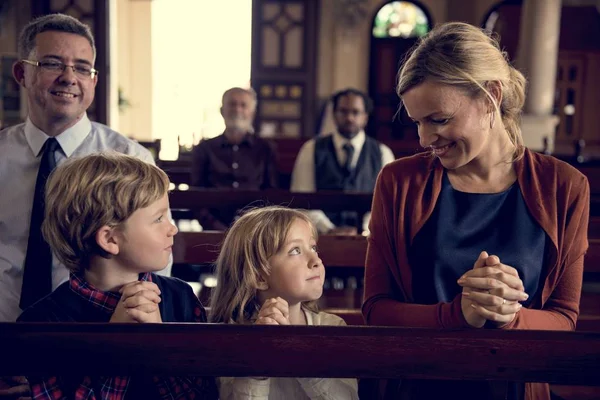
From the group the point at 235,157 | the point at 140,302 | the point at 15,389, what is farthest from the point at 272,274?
the point at 235,157

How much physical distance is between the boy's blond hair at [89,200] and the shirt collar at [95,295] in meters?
0.04

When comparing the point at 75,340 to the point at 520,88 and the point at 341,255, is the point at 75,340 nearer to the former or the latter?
the point at 520,88

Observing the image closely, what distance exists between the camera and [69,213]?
1.50m

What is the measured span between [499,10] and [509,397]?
12.3 metres

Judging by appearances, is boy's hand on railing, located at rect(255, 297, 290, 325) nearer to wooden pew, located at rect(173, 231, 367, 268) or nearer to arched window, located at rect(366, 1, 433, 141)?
wooden pew, located at rect(173, 231, 367, 268)

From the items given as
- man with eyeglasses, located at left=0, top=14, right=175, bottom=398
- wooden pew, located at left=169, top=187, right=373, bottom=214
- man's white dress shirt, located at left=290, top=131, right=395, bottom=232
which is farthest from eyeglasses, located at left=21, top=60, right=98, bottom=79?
man's white dress shirt, located at left=290, top=131, right=395, bottom=232

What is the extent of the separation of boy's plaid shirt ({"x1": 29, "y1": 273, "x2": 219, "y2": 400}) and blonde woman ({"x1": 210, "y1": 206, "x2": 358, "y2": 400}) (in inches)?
6.6

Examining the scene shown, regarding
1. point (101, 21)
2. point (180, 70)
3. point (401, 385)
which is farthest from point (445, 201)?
point (180, 70)

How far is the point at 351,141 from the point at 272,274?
9.27 feet

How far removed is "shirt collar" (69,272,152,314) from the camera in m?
1.49

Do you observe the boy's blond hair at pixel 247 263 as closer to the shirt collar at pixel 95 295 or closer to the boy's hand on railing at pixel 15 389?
the shirt collar at pixel 95 295

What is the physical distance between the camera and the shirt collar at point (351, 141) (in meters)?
4.35

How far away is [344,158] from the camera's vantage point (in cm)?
435

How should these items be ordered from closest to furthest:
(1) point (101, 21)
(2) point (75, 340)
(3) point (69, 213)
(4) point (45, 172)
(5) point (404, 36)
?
1. (2) point (75, 340)
2. (3) point (69, 213)
3. (4) point (45, 172)
4. (1) point (101, 21)
5. (5) point (404, 36)
